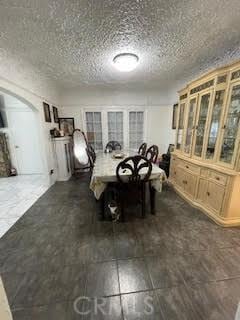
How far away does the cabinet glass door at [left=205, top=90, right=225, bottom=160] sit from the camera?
7.22 ft

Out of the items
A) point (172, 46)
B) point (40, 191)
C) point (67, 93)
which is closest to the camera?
point (172, 46)

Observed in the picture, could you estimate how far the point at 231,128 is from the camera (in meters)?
2.06

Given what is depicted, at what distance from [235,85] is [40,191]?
13.3ft

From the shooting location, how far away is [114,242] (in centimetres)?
185

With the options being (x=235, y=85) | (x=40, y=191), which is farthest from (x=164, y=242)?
(x=40, y=191)

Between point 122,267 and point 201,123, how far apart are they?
2.52 meters

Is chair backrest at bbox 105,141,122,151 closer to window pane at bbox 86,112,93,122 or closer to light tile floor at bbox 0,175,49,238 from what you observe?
window pane at bbox 86,112,93,122

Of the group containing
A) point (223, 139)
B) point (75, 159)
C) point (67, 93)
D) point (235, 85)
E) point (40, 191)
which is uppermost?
point (67, 93)

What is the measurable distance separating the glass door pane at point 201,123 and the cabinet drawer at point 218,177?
45 centimetres

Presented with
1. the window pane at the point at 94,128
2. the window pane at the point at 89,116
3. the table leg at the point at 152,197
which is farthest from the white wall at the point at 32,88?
the table leg at the point at 152,197

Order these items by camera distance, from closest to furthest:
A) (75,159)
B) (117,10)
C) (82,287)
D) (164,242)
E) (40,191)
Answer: (82,287) < (117,10) < (164,242) < (40,191) < (75,159)

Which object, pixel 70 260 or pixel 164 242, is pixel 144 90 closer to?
pixel 164 242

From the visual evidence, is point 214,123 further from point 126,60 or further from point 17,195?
point 17,195
